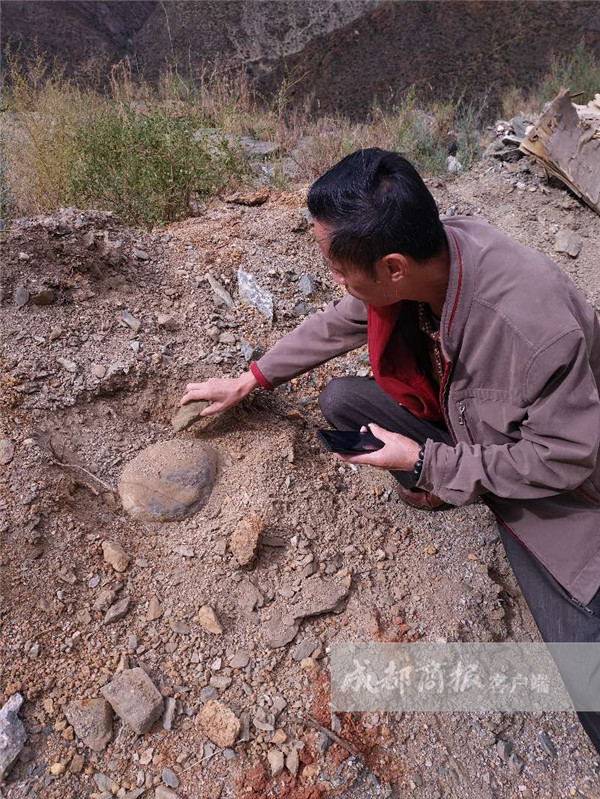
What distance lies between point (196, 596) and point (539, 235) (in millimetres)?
3181

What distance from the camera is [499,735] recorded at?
179cm

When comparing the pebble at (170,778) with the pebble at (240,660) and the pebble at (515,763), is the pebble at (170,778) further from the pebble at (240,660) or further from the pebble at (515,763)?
the pebble at (515,763)

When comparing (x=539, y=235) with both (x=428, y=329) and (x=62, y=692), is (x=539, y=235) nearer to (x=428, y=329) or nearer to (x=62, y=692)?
(x=428, y=329)

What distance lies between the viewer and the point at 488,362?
1541 mm

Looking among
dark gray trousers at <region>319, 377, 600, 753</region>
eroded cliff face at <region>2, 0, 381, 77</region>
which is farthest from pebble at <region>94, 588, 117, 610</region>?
eroded cliff face at <region>2, 0, 381, 77</region>

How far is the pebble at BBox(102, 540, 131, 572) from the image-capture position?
75.6 inches

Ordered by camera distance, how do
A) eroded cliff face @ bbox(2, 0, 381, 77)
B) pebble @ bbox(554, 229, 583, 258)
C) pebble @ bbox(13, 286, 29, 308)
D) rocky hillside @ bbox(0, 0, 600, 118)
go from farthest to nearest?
eroded cliff face @ bbox(2, 0, 381, 77) → rocky hillside @ bbox(0, 0, 600, 118) → pebble @ bbox(554, 229, 583, 258) → pebble @ bbox(13, 286, 29, 308)

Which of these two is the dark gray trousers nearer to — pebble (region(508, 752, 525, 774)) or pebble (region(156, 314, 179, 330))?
pebble (region(508, 752, 525, 774))

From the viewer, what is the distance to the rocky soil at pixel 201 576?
5.38ft

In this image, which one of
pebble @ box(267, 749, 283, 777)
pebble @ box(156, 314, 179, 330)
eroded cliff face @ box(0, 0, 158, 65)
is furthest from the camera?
eroded cliff face @ box(0, 0, 158, 65)

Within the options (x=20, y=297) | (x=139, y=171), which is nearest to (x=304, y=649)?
(x=20, y=297)

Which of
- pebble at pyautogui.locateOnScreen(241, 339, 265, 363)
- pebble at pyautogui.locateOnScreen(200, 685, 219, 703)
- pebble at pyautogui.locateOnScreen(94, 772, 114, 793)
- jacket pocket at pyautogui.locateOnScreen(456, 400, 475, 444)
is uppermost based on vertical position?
jacket pocket at pyautogui.locateOnScreen(456, 400, 475, 444)

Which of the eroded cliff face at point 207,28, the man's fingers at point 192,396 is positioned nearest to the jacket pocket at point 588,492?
the man's fingers at point 192,396

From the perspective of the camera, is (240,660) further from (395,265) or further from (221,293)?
(221,293)
